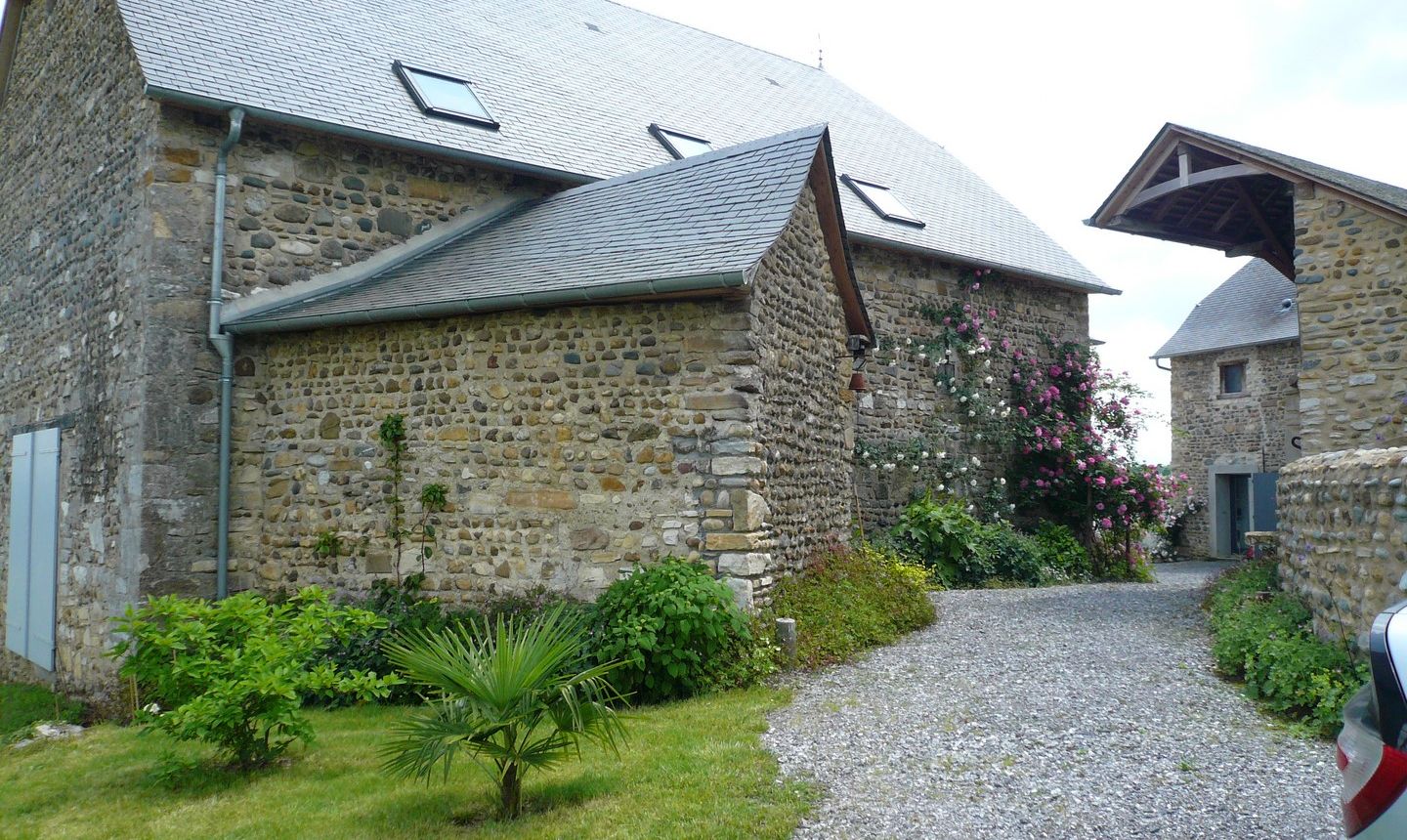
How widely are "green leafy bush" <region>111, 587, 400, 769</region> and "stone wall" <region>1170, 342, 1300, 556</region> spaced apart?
17039mm

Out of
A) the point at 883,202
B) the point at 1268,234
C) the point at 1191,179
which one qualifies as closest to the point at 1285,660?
the point at 1191,179

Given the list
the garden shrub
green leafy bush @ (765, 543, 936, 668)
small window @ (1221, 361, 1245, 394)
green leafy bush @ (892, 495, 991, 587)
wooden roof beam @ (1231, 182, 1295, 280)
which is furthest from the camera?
small window @ (1221, 361, 1245, 394)

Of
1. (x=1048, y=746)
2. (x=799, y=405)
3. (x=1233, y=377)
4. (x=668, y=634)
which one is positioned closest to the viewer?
(x=1048, y=746)

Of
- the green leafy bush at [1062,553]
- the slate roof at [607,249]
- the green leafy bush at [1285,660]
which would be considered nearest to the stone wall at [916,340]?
the green leafy bush at [1062,553]

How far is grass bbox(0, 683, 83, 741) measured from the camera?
29.0ft

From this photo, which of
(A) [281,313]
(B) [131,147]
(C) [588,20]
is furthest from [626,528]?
(C) [588,20]

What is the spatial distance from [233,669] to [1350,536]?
6.04 meters

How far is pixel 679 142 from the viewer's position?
12422 millimetres

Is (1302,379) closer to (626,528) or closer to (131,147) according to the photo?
(626,528)

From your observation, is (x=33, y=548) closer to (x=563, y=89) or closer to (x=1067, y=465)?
(x=563, y=89)

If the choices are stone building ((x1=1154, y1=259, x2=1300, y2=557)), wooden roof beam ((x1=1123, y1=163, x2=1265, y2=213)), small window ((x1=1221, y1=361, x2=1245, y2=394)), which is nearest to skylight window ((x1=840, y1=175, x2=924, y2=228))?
wooden roof beam ((x1=1123, y1=163, x2=1265, y2=213))

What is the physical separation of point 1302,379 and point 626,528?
245 inches

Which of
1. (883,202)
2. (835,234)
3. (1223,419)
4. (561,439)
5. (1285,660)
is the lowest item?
(1285,660)

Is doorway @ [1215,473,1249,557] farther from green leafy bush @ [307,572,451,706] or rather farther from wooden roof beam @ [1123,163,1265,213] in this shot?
green leafy bush @ [307,572,451,706]
